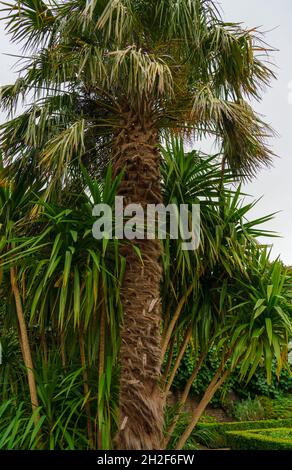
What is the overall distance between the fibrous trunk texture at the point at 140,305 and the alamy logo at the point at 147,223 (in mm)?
79

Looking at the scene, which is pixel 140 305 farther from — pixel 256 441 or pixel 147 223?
pixel 256 441

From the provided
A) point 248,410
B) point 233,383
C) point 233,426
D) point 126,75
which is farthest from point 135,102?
point 248,410

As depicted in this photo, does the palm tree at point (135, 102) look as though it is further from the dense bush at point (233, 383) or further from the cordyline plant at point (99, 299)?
the dense bush at point (233, 383)

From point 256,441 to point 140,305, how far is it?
15.9ft

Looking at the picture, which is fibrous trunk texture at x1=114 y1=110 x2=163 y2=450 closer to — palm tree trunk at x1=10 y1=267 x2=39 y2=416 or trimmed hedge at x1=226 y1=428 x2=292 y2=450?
palm tree trunk at x1=10 y1=267 x2=39 y2=416

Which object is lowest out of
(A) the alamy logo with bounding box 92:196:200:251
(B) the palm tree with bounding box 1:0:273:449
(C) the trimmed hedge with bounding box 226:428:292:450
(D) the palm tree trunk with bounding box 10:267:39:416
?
(C) the trimmed hedge with bounding box 226:428:292:450

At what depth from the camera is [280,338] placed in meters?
5.36

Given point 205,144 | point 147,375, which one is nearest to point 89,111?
point 205,144

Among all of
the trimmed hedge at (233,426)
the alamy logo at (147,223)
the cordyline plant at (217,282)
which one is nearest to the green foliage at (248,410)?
the trimmed hedge at (233,426)

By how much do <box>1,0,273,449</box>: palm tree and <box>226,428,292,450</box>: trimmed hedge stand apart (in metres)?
4.04

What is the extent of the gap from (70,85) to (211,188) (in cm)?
188

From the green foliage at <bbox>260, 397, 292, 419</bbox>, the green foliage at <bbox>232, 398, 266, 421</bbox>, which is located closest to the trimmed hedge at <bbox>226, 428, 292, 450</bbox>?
the green foliage at <bbox>232, 398, 266, 421</bbox>

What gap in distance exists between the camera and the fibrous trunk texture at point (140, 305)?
460 cm

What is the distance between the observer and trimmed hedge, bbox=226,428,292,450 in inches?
317
